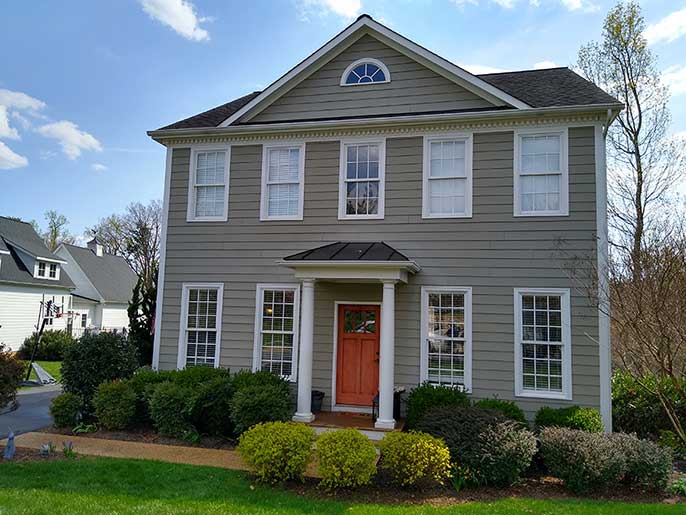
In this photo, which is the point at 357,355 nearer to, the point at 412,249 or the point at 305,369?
the point at 305,369

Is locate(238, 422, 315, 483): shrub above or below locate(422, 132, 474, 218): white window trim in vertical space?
below

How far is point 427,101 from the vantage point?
9.99 meters

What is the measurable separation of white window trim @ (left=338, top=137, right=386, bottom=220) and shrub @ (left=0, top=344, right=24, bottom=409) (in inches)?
271

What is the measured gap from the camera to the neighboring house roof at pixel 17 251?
23.1 m

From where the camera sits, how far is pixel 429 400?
8383 mm

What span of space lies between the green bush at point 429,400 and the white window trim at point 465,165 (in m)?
3.50

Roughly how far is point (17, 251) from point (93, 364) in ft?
63.7

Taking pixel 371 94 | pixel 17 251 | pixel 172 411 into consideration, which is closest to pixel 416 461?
pixel 172 411

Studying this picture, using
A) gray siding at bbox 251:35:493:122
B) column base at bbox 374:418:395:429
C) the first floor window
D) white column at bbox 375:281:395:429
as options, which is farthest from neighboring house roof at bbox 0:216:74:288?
column base at bbox 374:418:395:429

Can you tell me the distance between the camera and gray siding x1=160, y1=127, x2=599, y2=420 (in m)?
8.95

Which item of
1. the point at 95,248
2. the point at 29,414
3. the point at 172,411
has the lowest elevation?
the point at 29,414

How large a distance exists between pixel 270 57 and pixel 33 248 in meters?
20.9

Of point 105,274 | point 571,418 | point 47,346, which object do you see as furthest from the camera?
point 105,274

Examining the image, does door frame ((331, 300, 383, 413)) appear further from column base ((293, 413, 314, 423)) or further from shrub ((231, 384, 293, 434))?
shrub ((231, 384, 293, 434))
